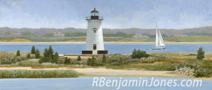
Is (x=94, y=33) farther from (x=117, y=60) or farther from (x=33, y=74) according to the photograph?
(x=33, y=74)

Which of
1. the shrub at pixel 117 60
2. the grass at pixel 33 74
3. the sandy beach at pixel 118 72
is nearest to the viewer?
the grass at pixel 33 74

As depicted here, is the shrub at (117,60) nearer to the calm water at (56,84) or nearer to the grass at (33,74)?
the grass at (33,74)

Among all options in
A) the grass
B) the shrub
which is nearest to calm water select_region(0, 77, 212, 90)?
the grass

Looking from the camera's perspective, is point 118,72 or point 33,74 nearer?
point 33,74

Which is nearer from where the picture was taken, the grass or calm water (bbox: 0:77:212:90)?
calm water (bbox: 0:77:212:90)

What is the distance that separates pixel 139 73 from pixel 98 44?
1729cm

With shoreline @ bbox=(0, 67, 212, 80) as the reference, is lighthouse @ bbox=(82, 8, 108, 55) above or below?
above

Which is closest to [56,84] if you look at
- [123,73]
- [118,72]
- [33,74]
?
[33,74]

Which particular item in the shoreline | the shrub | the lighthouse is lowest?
the shoreline

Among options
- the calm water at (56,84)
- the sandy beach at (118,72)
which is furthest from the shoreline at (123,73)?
the calm water at (56,84)

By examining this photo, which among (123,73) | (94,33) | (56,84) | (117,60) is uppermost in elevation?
(94,33)

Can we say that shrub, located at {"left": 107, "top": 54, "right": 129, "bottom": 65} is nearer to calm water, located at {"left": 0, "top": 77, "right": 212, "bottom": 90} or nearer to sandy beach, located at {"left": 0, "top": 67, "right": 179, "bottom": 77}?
sandy beach, located at {"left": 0, "top": 67, "right": 179, "bottom": 77}

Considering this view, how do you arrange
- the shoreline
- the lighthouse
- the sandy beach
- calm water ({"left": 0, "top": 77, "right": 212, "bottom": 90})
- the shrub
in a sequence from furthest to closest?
the lighthouse → the shrub → the sandy beach → the shoreline → calm water ({"left": 0, "top": 77, "right": 212, "bottom": 90})

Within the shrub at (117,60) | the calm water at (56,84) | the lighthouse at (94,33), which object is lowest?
the calm water at (56,84)
